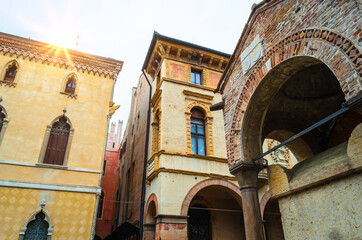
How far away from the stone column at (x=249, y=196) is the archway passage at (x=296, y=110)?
9.1 inches

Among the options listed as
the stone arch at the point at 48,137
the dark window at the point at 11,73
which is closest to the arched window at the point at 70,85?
the stone arch at the point at 48,137

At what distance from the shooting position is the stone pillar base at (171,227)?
9.58 metres

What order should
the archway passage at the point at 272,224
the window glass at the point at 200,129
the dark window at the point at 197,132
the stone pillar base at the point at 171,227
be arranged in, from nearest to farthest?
the stone pillar base at the point at 171,227
the dark window at the point at 197,132
the window glass at the point at 200,129
the archway passage at the point at 272,224

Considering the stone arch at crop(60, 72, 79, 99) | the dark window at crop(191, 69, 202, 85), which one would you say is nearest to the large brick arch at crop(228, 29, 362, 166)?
the stone arch at crop(60, 72, 79, 99)

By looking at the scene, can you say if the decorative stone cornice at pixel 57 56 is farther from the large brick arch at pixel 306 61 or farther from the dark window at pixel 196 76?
the large brick arch at pixel 306 61

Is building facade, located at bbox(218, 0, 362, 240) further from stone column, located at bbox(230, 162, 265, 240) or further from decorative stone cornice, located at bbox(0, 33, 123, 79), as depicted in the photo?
decorative stone cornice, located at bbox(0, 33, 123, 79)

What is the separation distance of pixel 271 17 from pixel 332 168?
2833 mm

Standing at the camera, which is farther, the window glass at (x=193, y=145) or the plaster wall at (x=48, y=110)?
the window glass at (x=193, y=145)

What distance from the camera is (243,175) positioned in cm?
477

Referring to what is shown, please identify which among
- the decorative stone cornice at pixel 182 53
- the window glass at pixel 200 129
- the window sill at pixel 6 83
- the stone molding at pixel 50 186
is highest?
the decorative stone cornice at pixel 182 53

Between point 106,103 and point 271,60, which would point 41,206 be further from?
point 271,60

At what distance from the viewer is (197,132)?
1266 centimetres

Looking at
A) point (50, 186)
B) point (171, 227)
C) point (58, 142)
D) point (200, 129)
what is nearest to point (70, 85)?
point (58, 142)

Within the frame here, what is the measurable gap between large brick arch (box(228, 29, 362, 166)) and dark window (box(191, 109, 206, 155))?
7.10 m
